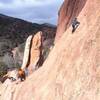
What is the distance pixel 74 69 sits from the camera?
1566cm

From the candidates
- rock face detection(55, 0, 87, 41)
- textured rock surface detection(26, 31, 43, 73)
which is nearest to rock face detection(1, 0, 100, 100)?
textured rock surface detection(26, 31, 43, 73)

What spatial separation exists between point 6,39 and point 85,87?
182 feet

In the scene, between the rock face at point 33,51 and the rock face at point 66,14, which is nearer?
the rock face at point 33,51

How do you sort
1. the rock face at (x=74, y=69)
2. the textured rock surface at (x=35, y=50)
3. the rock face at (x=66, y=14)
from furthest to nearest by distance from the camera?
the rock face at (x=66, y=14) → the textured rock surface at (x=35, y=50) → the rock face at (x=74, y=69)

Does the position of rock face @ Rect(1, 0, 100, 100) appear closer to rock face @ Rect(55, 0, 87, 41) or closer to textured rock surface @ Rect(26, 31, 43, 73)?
textured rock surface @ Rect(26, 31, 43, 73)

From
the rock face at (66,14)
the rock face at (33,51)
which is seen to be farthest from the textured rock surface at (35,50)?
the rock face at (66,14)

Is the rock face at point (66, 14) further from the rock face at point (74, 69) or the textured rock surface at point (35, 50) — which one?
the rock face at point (74, 69)

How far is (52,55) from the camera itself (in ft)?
62.5

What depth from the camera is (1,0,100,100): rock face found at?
1460 cm

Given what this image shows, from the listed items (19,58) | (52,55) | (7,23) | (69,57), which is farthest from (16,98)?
(7,23)

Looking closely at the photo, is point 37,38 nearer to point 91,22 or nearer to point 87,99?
point 91,22

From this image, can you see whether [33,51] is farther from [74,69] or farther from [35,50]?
[74,69]

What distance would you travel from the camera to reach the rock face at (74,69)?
14.6 metres

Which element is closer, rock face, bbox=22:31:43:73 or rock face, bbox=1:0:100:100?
rock face, bbox=1:0:100:100
